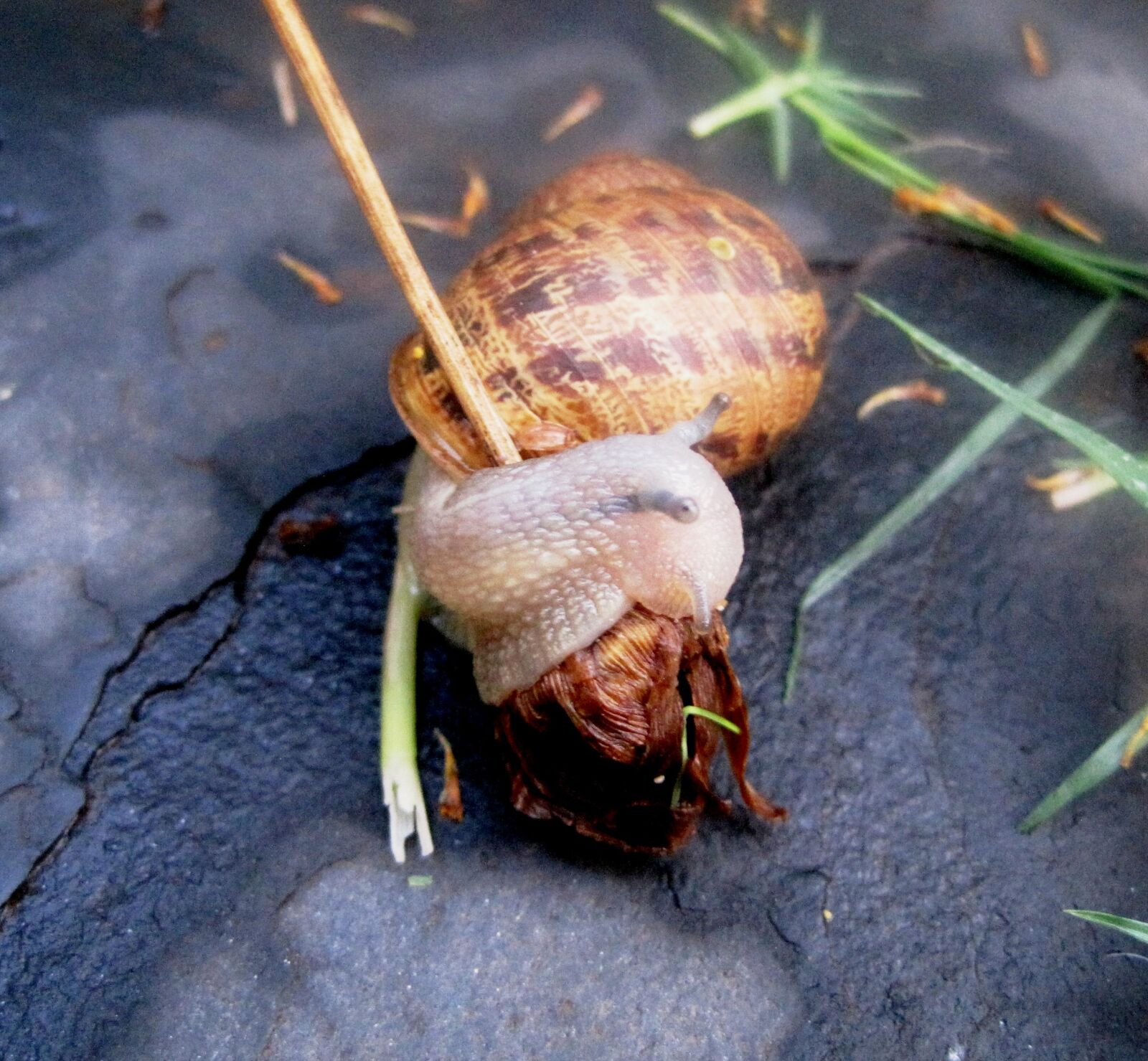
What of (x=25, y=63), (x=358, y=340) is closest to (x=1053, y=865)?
(x=358, y=340)

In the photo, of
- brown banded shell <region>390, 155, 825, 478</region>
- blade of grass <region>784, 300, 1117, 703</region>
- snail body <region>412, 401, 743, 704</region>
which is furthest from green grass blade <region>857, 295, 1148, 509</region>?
snail body <region>412, 401, 743, 704</region>

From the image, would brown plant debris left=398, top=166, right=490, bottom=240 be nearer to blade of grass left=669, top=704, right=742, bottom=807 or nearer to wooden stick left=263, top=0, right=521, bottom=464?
wooden stick left=263, top=0, right=521, bottom=464

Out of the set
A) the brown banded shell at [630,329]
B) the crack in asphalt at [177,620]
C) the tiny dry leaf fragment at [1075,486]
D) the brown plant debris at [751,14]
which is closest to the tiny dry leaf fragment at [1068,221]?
the tiny dry leaf fragment at [1075,486]

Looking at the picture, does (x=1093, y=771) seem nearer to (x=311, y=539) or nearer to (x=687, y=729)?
(x=687, y=729)

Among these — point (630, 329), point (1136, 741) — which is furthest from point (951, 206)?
point (1136, 741)

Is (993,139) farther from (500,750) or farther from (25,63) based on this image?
(25,63)

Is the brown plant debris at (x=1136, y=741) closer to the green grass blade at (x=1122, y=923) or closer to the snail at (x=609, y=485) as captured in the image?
the green grass blade at (x=1122, y=923)
